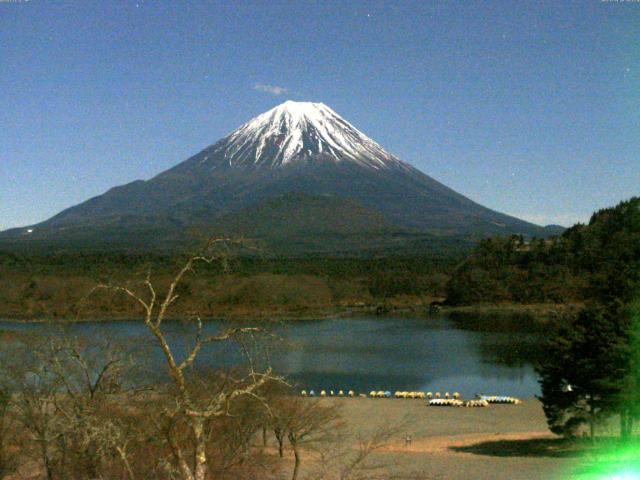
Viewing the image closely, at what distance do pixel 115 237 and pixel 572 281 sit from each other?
2536 inches

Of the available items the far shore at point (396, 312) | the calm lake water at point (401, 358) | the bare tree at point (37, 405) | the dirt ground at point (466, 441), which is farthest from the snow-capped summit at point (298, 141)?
the bare tree at point (37, 405)

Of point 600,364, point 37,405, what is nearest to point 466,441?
point 600,364

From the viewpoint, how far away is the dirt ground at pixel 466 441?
11820mm

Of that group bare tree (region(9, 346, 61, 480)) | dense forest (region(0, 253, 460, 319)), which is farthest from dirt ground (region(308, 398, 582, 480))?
dense forest (region(0, 253, 460, 319))

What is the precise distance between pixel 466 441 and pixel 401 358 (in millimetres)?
15878

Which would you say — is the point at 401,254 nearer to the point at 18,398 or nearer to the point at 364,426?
the point at 364,426

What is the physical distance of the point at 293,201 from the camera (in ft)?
395

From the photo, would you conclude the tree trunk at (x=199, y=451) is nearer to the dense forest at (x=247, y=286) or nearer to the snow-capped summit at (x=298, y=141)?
the dense forest at (x=247, y=286)

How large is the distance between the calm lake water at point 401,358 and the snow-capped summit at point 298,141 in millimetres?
102228

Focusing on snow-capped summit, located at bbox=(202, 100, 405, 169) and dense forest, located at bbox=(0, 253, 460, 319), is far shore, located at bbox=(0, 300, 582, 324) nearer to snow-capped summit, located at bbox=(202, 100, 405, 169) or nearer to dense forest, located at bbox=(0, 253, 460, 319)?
dense forest, located at bbox=(0, 253, 460, 319)

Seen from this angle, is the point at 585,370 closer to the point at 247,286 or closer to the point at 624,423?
the point at 624,423

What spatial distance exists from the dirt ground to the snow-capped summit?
12489cm

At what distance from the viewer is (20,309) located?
176 ft

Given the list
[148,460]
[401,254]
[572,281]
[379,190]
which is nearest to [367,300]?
[572,281]
